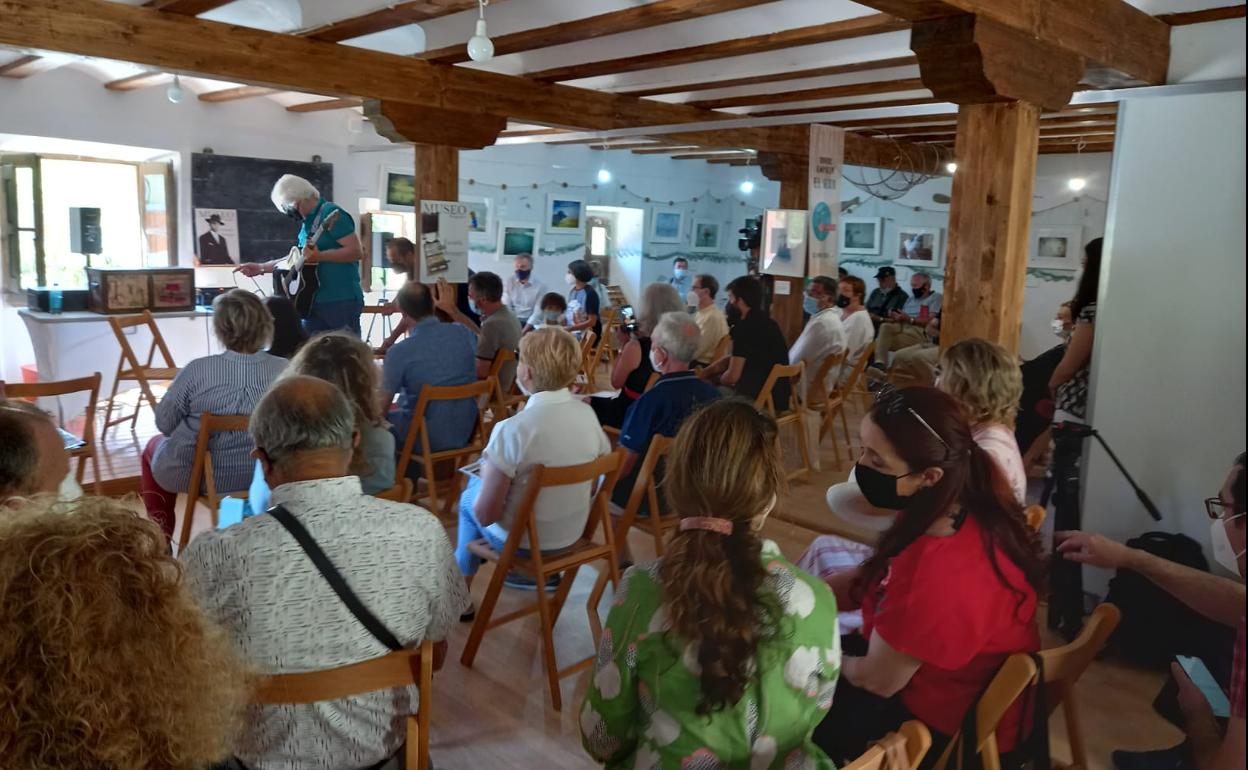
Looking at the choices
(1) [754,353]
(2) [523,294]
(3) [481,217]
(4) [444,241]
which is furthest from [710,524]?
(3) [481,217]

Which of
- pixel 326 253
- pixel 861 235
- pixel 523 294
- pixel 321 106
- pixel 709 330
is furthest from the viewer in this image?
pixel 861 235

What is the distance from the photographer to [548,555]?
2.88m

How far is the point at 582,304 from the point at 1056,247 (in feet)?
18.8

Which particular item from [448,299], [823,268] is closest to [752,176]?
[823,268]

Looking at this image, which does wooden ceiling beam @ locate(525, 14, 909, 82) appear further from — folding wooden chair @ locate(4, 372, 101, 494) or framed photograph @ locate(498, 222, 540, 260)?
framed photograph @ locate(498, 222, 540, 260)

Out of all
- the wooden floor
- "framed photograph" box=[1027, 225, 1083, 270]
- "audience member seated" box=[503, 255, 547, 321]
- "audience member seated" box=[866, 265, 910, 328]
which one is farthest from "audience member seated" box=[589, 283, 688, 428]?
"framed photograph" box=[1027, 225, 1083, 270]

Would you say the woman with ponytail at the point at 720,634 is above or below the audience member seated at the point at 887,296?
below

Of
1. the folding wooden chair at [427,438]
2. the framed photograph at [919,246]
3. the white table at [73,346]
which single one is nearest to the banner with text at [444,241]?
the folding wooden chair at [427,438]

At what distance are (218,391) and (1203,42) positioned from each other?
153 inches

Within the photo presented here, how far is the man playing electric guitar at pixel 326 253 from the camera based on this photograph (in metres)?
4.80

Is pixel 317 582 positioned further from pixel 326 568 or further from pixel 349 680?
pixel 349 680

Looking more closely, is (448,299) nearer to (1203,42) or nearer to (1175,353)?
(1203,42)

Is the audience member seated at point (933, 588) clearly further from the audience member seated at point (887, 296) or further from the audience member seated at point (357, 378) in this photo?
the audience member seated at point (887, 296)

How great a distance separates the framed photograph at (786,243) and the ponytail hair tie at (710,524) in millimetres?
4545
